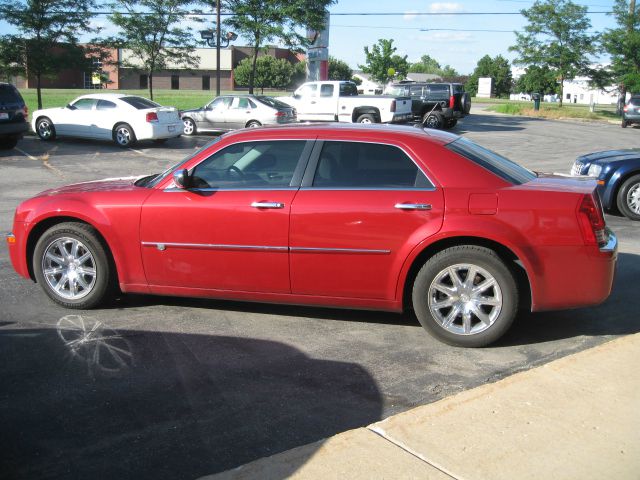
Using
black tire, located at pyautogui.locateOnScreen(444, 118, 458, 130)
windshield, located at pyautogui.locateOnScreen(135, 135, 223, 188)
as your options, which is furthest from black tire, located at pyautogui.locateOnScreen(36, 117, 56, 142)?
windshield, located at pyautogui.locateOnScreen(135, 135, 223, 188)

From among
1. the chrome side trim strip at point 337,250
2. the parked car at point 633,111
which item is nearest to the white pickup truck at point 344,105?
the parked car at point 633,111

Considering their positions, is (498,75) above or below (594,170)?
above

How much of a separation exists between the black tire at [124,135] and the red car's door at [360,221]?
53.0 ft

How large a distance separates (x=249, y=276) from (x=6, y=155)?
49.6 ft

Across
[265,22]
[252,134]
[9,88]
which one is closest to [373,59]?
[265,22]

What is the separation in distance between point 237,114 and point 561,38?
29570 millimetres

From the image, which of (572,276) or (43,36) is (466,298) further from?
(43,36)

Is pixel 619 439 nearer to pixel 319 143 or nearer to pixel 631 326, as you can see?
pixel 631 326

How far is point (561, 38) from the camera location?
44656 mm

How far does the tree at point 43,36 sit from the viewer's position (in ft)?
80.1

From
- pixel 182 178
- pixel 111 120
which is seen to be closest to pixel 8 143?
pixel 111 120

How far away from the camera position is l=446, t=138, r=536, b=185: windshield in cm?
527

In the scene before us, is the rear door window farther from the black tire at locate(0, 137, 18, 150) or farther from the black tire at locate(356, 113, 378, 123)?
the black tire at locate(356, 113, 378, 123)

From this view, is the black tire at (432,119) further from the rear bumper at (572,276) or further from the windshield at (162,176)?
the rear bumper at (572,276)
